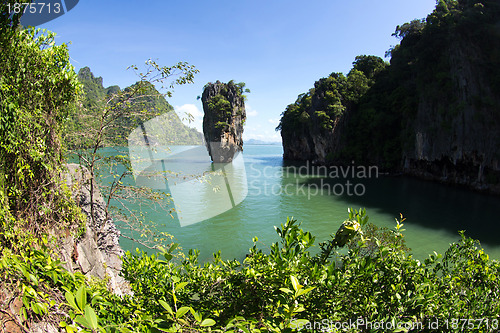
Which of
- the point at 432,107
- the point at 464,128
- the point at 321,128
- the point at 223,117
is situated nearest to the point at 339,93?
the point at 321,128

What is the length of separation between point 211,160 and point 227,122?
27.0 ft

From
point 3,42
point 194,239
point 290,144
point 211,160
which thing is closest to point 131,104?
point 3,42

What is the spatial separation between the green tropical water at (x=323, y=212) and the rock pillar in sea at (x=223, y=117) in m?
17.2

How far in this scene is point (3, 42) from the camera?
3.39 metres

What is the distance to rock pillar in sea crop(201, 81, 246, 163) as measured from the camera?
40688 mm

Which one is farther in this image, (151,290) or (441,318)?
(151,290)

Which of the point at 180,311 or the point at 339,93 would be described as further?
the point at 339,93

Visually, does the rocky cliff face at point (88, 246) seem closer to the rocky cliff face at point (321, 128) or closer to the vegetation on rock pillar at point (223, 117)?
the rocky cliff face at point (321, 128)

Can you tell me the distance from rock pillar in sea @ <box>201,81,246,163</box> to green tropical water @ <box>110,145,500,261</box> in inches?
677

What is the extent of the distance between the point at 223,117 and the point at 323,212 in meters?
28.3

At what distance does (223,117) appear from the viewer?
134ft

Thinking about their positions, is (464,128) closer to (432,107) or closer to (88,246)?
(432,107)

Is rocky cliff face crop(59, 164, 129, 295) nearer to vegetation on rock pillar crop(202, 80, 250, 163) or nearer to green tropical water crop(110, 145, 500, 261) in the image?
green tropical water crop(110, 145, 500, 261)

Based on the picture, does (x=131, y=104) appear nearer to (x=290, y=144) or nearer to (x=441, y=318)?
(x=441, y=318)
